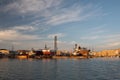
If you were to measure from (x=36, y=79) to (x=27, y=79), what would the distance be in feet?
7.74

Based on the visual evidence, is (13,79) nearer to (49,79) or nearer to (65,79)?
(49,79)

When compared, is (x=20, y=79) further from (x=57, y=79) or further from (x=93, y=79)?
(x=93, y=79)

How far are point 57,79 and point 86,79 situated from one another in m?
7.92

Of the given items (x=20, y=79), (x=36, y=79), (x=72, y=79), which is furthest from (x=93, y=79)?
(x=20, y=79)

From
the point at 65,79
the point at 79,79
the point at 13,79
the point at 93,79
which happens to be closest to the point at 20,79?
the point at 13,79

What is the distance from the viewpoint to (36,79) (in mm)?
59031

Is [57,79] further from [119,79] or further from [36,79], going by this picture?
[119,79]

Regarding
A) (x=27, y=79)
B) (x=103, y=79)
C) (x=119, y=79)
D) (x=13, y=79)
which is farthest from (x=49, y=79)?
(x=119, y=79)

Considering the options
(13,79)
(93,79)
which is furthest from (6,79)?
(93,79)

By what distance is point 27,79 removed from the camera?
193ft

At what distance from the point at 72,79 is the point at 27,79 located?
1192 cm

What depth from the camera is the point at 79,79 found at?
6038cm

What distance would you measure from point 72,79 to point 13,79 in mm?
15559

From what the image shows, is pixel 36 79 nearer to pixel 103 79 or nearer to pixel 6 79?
pixel 6 79
